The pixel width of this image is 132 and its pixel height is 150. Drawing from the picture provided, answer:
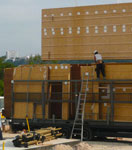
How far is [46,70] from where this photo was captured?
14398mm

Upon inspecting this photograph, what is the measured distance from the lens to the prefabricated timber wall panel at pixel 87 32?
14.5 meters

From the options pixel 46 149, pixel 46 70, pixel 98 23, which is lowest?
pixel 46 149

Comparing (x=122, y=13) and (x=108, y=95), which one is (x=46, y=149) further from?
(x=122, y=13)

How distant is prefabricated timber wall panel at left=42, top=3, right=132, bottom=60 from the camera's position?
1455 centimetres

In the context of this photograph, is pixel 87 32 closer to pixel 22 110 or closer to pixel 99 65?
pixel 99 65

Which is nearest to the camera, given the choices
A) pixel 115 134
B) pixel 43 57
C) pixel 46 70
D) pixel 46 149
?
pixel 46 149

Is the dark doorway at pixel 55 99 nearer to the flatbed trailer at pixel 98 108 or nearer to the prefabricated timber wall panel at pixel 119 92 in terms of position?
the flatbed trailer at pixel 98 108

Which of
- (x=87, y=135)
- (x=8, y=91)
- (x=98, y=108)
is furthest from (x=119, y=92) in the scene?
(x=8, y=91)

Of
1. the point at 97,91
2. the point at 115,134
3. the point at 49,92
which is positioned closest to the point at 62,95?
the point at 49,92

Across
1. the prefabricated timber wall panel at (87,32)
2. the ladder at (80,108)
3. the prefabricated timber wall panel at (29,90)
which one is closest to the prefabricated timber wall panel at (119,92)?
the ladder at (80,108)

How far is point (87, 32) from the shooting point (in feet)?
49.0

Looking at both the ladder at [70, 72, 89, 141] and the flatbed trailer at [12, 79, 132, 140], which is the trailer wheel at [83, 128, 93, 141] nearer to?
the flatbed trailer at [12, 79, 132, 140]

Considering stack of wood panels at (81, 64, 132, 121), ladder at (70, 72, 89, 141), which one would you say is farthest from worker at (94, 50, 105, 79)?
ladder at (70, 72, 89, 141)

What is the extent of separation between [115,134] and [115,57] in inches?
133
